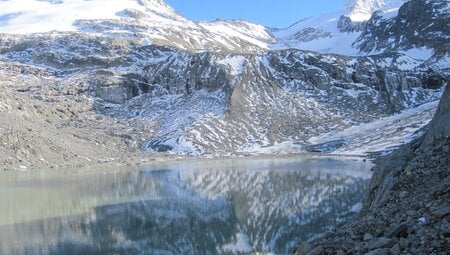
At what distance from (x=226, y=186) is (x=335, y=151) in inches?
3882

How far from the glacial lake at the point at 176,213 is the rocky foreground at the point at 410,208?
1340 cm

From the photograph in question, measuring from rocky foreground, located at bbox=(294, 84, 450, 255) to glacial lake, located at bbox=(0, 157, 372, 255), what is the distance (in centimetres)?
1340

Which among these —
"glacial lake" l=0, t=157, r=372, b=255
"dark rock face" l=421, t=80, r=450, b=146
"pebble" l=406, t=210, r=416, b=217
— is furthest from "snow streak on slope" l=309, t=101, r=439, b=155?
"pebble" l=406, t=210, r=416, b=217

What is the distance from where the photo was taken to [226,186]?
82812mm

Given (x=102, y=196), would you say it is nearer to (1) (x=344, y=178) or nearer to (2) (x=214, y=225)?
(2) (x=214, y=225)

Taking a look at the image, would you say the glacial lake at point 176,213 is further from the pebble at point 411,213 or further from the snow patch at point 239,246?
the pebble at point 411,213

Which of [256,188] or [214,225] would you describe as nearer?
[214,225]

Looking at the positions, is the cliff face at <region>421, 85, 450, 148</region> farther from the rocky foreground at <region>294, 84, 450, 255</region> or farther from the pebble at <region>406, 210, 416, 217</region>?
the pebble at <region>406, 210, 416, 217</region>

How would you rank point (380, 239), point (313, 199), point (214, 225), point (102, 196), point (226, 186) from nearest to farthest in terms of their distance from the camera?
point (380, 239) < point (214, 225) < point (313, 199) < point (102, 196) < point (226, 186)

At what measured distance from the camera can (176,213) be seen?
187ft

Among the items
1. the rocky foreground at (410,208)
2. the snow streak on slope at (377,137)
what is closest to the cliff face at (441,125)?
the rocky foreground at (410,208)

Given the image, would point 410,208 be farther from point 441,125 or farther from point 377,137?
point 377,137

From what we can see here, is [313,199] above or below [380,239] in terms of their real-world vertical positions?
below

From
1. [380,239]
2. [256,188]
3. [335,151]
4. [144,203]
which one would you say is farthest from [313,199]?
[335,151]
